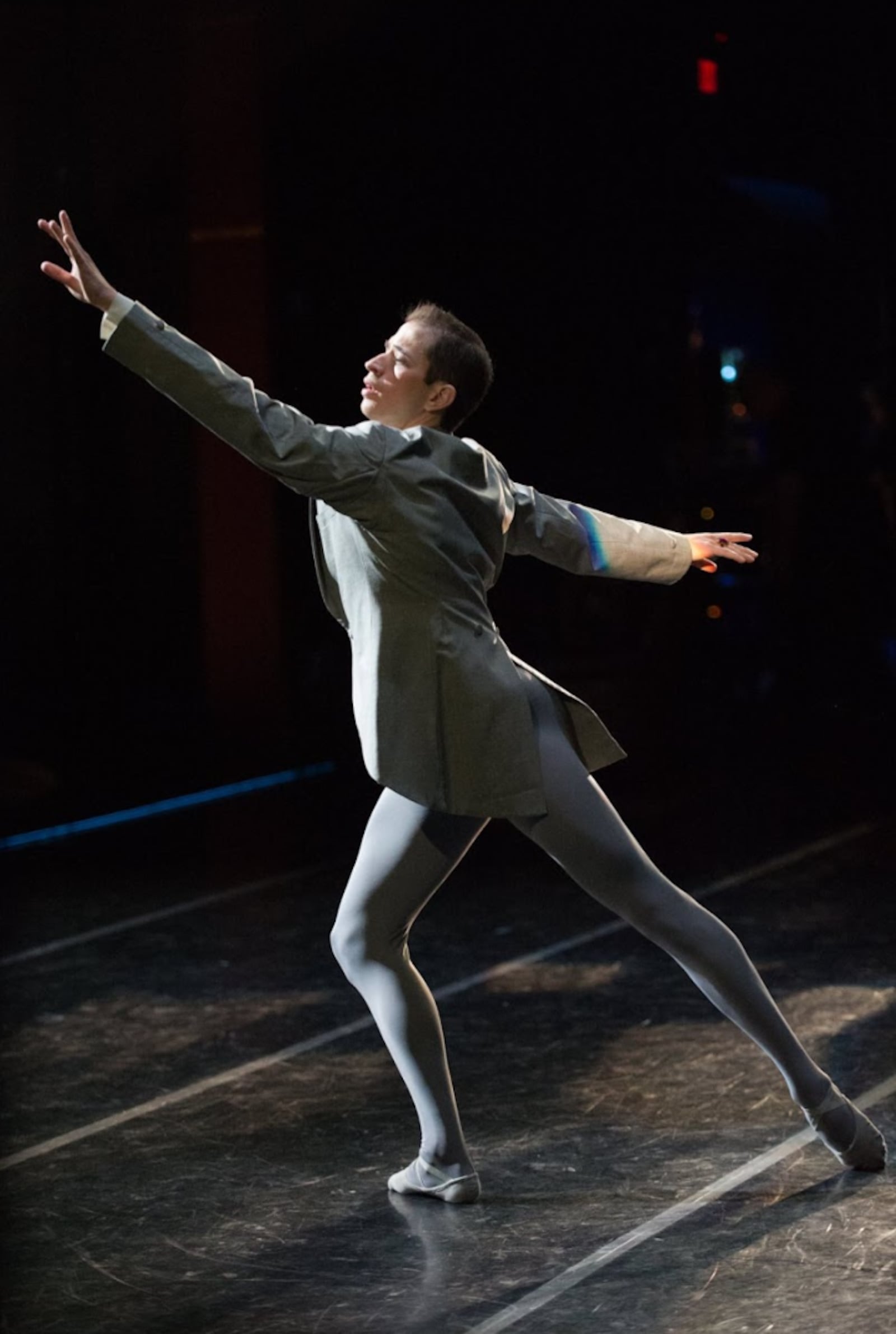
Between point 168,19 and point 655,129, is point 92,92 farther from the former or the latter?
point 655,129

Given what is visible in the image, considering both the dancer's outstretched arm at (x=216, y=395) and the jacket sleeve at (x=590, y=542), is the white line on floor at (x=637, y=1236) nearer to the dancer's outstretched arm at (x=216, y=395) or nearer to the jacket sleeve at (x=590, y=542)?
the jacket sleeve at (x=590, y=542)

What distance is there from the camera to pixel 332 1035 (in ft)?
17.9

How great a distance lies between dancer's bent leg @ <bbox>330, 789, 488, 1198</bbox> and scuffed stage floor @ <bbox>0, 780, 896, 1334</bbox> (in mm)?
211

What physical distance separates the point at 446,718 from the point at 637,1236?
1.02 m

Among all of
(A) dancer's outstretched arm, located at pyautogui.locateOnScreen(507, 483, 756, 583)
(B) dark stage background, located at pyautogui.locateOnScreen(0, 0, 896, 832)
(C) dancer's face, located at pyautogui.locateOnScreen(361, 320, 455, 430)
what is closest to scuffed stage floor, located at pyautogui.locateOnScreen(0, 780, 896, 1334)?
(A) dancer's outstretched arm, located at pyautogui.locateOnScreen(507, 483, 756, 583)

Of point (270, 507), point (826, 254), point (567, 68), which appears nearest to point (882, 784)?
point (270, 507)

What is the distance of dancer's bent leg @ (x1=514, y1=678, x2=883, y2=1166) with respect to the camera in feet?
12.6

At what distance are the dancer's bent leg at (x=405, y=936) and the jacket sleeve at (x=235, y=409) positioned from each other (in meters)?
0.71

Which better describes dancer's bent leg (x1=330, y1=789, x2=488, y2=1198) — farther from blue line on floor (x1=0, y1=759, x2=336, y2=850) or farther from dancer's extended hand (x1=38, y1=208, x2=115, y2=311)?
blue line on floor (x1=0, y1=759, x2=336, y2=850)

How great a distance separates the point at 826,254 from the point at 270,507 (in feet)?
18.0

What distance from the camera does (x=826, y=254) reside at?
13930 millimetres

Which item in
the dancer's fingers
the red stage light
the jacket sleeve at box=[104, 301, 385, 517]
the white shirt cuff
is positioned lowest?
the jacket sleeve at box=[104, 301, 385, 517]

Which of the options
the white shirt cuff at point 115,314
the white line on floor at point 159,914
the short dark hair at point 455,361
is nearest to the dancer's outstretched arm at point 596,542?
the short dark hair at point 455,361

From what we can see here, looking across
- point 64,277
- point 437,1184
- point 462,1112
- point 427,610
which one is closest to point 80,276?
point 64,277
